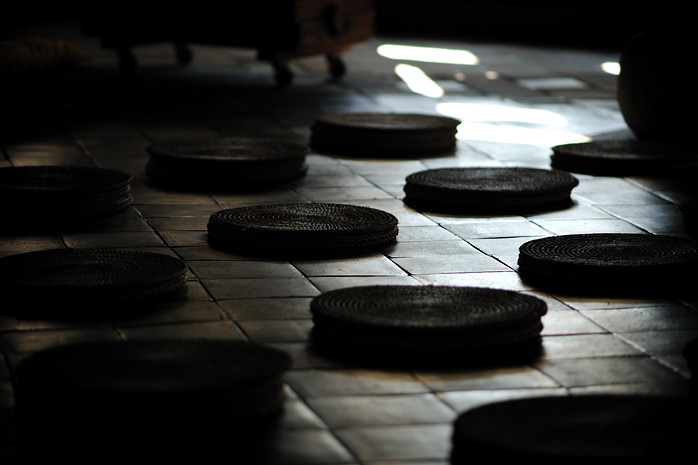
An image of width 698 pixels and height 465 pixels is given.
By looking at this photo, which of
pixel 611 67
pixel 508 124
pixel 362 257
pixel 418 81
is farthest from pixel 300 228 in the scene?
pixel 611 67

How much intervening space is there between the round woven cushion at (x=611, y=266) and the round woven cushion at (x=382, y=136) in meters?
2.27

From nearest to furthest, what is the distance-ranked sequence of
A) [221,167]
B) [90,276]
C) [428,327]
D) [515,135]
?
[428,327] → [90,276] → [221,167] → [515,135]

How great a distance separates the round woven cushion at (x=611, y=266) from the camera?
3.80m

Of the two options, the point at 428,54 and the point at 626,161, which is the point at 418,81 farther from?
the point at 626,161

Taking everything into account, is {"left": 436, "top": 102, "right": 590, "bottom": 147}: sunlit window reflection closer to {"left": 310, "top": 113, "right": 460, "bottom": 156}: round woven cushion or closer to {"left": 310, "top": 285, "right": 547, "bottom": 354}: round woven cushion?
{"left": 310, "top": 113, "right": 460, "bottom": 156}: round woven cushion

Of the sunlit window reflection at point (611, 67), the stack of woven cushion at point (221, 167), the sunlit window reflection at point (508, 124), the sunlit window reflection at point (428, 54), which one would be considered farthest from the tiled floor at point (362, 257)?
the sunlit window reflection at point (428, 54)

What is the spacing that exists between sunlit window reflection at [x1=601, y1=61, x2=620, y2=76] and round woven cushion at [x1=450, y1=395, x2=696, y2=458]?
7775 millimetres

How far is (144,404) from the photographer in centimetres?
247

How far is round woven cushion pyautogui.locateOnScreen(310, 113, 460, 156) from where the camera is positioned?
6285mm

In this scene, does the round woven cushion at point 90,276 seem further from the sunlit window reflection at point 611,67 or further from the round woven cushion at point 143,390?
the sunlit window reflection at point 611,67

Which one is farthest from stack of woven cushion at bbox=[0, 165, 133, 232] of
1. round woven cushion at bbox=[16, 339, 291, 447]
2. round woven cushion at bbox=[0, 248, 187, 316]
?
round woven cushion at bbox=[16, 339, 291, 447]

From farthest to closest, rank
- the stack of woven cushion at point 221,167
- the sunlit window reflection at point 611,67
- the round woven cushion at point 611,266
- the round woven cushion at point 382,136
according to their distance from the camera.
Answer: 1. the sunlit window reflection at point 611,67
2. the round woven cushion at point 382,136
3. the stack of woven cushion at point 221,167
4. the round woven cushion at point 611,266

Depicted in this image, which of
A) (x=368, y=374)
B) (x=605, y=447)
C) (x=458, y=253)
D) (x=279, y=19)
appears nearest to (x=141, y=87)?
(x=279, y=19)

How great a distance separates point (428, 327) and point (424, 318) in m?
0.10
